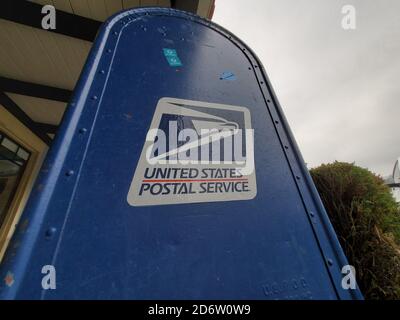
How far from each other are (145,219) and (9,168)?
5544 millimetres

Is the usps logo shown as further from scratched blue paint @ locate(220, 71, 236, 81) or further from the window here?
the window

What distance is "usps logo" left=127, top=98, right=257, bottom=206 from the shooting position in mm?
727

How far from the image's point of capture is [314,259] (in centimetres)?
78

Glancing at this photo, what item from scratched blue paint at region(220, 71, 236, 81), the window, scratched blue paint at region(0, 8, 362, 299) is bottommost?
scratched blue paint at region(0, 8, 362, 299)

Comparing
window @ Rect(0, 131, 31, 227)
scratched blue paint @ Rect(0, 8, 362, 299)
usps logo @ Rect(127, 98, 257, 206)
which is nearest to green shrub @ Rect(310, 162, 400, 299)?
scratched blue paint @ Rect(0, 8, 362, 299)

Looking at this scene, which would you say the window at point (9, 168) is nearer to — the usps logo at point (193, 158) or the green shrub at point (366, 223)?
the usps logo at point (193, 158)

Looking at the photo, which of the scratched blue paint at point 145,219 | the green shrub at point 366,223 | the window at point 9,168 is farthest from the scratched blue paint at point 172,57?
the window at point 9,168

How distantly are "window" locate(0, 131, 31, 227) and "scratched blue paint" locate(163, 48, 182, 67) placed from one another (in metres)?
4.69

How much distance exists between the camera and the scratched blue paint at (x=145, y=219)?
0.54 metres

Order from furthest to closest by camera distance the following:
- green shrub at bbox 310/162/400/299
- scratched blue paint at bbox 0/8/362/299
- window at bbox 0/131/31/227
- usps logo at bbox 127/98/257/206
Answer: window at bbox 0/131/31/227, green shrub at bbox 310/162/400/299, usps logo at bbox 127/98/257/206, scratched blue paint at bbox 0/8/362/299
